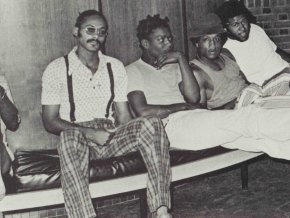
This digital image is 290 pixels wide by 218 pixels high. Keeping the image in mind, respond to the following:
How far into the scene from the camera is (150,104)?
4.14 metres

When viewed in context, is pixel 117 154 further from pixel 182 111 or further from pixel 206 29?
pixel 206 29

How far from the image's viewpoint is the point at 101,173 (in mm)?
3383

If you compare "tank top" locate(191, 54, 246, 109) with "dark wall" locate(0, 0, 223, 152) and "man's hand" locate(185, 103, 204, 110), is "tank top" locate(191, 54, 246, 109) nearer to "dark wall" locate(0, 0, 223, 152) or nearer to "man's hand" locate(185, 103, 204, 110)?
"man's hand" locate(185, 103, 204, 110)

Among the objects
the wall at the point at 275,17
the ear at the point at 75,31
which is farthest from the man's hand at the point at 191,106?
the wall at the point at 275,17

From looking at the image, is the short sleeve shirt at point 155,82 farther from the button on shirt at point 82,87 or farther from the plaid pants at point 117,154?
the plaid pants at point 117,154

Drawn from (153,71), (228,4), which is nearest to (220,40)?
(228,4)

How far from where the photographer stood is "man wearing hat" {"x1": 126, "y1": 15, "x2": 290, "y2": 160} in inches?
132

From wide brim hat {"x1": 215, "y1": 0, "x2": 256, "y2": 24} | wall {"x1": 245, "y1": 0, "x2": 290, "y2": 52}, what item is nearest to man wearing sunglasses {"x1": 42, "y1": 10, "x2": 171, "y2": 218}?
wide brim hat {"x1": 215, "y1": 0, "x2": 256, "y2": 24}

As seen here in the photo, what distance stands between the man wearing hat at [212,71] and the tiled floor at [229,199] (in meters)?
0.86

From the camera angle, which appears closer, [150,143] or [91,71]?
[150,143]

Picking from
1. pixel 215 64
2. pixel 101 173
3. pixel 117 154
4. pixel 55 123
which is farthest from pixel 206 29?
pixel 101 173

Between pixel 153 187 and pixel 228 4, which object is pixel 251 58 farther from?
pixel 153 187

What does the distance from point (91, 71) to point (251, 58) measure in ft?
6.19

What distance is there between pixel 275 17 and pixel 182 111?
91.5 inches
